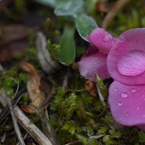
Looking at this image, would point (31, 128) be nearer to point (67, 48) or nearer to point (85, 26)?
point (67, 48)

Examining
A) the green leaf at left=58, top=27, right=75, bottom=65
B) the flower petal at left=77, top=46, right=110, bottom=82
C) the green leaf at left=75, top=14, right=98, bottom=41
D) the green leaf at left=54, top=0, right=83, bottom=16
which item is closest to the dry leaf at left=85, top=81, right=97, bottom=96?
the flower petal at left=77, top=46, right=110, bottom=82

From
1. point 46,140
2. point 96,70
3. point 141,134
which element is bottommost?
point 141,134

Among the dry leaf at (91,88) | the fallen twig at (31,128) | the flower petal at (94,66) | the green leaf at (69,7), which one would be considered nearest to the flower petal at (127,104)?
the flower petal at (94,66)

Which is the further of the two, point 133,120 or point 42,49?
point 42,49

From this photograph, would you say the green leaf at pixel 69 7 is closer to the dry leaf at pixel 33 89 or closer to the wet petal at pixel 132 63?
the dry leaf at pixel 33 89

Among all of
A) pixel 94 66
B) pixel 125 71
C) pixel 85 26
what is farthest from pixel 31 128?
pixel 85 26

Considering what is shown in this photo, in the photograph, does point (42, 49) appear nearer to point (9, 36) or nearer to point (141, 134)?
point (9, 36)

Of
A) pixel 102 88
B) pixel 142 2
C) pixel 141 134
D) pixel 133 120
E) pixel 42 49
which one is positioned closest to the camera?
pixel 133 120

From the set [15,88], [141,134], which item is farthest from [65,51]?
[141,134]
